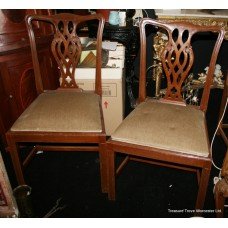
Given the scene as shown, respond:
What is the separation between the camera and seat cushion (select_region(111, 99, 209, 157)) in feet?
4.42

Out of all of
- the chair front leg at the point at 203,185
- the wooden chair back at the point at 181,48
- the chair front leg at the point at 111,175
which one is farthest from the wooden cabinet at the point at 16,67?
the chair front leg at the point at 203,185

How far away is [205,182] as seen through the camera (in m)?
1.38

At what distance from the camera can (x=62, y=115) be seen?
1558 mm

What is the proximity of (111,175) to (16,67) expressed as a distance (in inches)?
40.7

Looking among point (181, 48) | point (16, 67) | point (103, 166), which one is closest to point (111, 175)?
point (103, 166)

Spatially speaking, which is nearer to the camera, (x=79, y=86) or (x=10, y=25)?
(x=10, y=25)

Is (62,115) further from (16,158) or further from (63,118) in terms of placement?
(16,158)

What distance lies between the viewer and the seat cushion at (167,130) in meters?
1.35

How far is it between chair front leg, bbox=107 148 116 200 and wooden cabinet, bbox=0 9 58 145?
93cm

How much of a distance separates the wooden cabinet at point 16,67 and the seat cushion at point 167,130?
3.00ft

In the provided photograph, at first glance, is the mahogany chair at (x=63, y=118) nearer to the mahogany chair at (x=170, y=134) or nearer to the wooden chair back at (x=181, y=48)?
the mahogany chair at (x=170, y=134)
